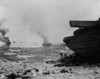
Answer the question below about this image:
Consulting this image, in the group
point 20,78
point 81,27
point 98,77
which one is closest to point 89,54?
point 81,27

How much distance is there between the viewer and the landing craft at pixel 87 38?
30.1 feet

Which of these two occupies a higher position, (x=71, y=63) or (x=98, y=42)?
(x=98, y=42)

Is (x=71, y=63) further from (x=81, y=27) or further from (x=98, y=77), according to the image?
(x=98, y=77)

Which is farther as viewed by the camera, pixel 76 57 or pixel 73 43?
pixel 76 57

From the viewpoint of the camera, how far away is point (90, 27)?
938cm

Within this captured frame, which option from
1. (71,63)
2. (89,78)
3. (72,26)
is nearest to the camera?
(89,78)

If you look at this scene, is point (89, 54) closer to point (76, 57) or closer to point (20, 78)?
point (76, 57)

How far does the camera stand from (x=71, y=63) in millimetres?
11625

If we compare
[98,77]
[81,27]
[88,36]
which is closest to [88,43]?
[88,36]

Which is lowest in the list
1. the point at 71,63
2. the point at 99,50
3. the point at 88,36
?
the point at 71,63

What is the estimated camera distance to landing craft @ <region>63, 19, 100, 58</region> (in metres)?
9.18

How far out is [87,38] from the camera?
941 cm

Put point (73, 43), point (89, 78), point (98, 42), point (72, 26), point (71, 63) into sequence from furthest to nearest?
point (71, 63)
point (73, 43)
point (72, 26)
point (98, 42)
point (89, 78)

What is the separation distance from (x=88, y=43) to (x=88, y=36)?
0.38 meters
